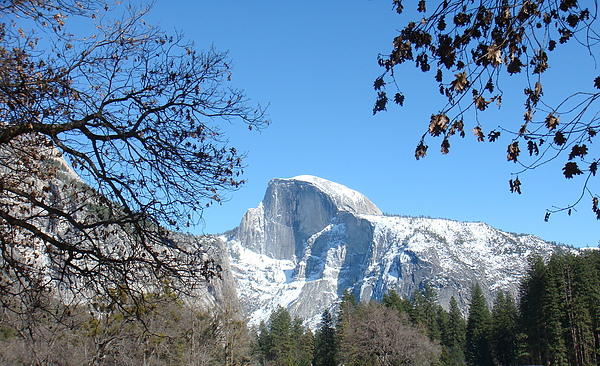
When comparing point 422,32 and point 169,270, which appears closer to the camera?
point 422,32

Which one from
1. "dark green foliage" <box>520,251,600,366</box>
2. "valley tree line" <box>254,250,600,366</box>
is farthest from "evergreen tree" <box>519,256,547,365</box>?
"dark green foliage" <box>520,251,600,366</box>

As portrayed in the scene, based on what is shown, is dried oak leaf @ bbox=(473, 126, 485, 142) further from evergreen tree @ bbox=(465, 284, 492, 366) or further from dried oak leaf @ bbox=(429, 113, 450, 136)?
evergreen tree @ bbox=(465, 284, 492, 366)

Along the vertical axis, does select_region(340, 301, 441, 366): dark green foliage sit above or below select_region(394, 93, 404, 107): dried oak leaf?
above

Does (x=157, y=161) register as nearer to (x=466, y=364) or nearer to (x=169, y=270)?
(x=169, y=270)

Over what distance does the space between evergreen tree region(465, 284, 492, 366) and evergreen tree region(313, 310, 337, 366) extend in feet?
54.4

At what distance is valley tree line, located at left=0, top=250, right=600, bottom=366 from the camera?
22.5 metres

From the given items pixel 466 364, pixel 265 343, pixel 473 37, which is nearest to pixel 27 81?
pixel 473 37

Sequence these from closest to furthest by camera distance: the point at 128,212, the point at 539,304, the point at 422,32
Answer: the point at 422,32, the point at 128,212, the point at 539,304

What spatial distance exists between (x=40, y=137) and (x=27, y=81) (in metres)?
0.66

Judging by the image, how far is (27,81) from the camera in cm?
570

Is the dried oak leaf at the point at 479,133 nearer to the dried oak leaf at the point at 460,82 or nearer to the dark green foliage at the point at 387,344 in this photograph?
the dried oak leaf at the point at 460,82

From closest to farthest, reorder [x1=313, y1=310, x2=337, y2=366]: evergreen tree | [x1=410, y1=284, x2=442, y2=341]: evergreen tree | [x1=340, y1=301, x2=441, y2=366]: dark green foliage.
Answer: [x1=340, y1=301, x2=441, y2=366]: dark green foliage < [x1=313, y1=310, x2=337, y2=366]: evergreen tree < [x1=410, y1=284, x2=442, y2=341]: evergreen tree

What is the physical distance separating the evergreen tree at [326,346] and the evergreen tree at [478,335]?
16.6m

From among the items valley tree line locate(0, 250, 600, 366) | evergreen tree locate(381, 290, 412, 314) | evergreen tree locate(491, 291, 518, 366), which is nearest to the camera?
valley tree line locate(0, 250, 600, 366)
